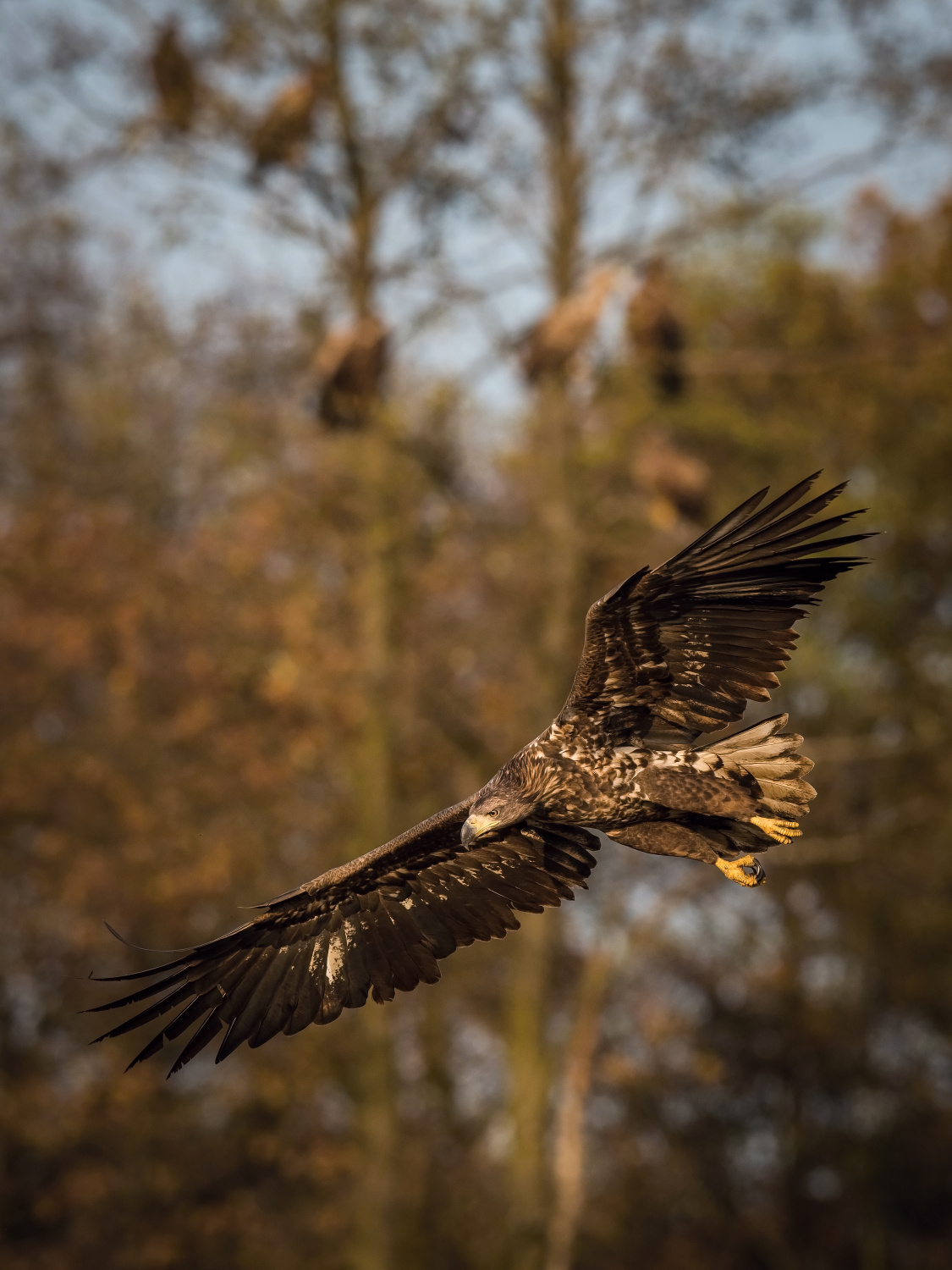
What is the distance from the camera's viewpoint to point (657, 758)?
501cm

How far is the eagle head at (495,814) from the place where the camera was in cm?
491

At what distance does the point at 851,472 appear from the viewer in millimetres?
18172

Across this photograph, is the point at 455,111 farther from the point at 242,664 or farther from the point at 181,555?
the point at 181,555

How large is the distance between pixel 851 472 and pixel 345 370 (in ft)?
28.7

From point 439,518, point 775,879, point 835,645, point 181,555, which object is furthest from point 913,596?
point 181,555

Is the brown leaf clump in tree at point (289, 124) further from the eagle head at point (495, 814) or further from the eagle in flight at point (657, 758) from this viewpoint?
the eagle head at point (495, 814)

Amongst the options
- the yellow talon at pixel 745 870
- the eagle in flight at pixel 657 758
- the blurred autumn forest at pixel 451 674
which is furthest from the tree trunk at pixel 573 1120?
the yellow talon at pixel 745 870

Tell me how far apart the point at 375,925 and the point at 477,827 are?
3.91 ft

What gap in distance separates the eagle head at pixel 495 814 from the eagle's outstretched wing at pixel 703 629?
33cm

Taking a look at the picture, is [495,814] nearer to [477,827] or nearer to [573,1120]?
[477,827]

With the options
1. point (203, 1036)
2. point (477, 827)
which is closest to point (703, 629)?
point (477, 827)

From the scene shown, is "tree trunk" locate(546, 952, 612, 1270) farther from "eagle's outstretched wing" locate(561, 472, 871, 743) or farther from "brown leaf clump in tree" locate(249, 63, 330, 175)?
"eagle's outstretched wing" locate(561, 472, 871, 743)

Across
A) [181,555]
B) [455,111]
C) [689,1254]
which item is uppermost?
[455,111]

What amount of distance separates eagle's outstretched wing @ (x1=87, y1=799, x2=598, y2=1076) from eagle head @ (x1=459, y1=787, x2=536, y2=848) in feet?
1.28
